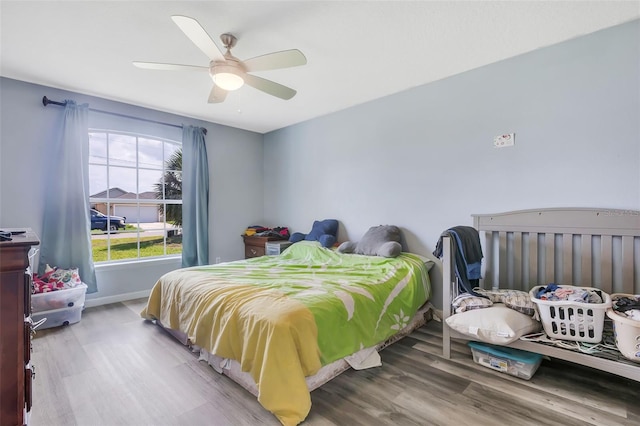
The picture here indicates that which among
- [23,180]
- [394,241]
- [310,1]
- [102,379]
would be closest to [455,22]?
[310,1]

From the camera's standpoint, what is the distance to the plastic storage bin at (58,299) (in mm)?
2799

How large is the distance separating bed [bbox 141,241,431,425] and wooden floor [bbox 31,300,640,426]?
0.50 ft

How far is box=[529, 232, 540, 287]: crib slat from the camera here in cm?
245

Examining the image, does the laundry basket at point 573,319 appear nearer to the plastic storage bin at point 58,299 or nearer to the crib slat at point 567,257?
the crib slat at point 567,257

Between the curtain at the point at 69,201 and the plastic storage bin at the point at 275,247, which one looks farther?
the plastic storage bin at the point at 275,247

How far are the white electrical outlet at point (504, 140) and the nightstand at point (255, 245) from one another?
3083 mm

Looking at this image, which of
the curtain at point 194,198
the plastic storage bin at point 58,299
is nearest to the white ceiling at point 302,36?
the curtain at point 194,198

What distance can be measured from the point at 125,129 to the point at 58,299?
7.02 feet

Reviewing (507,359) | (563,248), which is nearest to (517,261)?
(563,248)

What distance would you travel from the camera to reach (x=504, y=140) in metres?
2.68

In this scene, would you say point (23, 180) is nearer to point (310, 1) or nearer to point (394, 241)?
point (310, 1)

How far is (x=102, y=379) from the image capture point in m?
2.01

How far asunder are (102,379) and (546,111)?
3975 millimetres

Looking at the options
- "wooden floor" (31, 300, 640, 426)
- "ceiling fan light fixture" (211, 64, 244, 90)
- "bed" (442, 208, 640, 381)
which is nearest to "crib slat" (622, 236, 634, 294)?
"bed" (442, 208, 640, 381)
